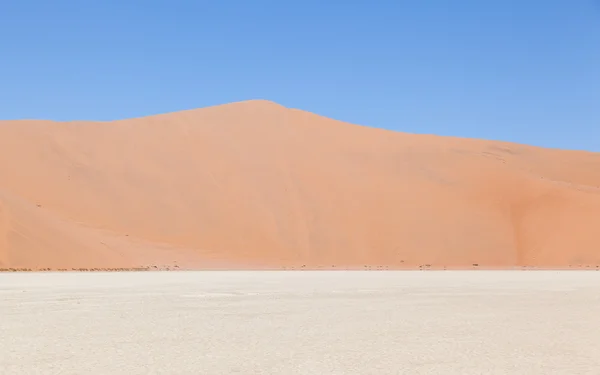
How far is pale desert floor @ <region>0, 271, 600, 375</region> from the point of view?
7.19m

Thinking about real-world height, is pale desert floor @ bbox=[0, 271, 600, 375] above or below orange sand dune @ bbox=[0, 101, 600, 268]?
below

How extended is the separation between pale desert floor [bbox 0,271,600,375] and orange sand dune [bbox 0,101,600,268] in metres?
24.2

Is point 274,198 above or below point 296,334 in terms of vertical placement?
above

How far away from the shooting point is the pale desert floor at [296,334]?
7.19 m

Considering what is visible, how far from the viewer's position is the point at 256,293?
1803 centimetres

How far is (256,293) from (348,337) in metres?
8.80

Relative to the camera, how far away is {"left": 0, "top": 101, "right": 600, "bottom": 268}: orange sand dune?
4697 centimetres

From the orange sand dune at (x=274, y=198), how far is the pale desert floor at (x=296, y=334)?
79.2ft

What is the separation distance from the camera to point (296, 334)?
970cm

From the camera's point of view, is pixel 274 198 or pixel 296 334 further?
pixel 274 198

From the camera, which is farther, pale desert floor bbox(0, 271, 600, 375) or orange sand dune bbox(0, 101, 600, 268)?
orange sand dune bbox(0, 101, 600, 268)

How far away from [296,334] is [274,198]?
43782mm

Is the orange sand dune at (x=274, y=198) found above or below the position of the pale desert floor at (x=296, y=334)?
above

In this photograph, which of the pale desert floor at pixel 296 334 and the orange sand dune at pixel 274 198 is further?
the orange sand dune at pixel 274 198
